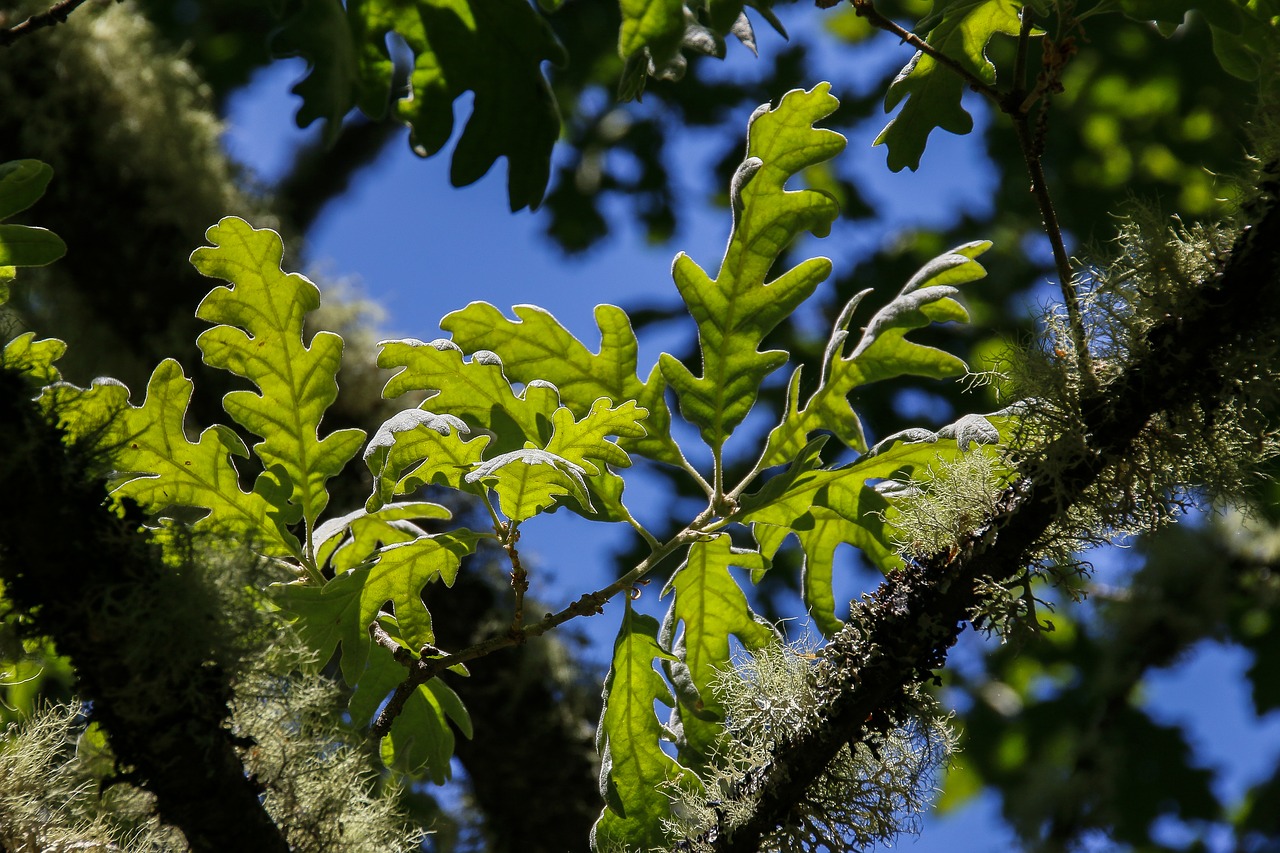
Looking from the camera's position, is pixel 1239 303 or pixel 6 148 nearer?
pixel 1239 303

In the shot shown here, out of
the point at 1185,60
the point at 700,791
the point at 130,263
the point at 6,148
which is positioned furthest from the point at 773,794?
the point at 1185,60

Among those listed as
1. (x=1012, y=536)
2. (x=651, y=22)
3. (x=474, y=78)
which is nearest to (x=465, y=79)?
(x=474, y=78)

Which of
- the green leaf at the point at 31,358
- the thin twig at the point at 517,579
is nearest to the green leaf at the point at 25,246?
the green leaf at the point at 31,358

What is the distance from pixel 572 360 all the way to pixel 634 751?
49 centimetres

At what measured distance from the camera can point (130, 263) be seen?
2.43 metres

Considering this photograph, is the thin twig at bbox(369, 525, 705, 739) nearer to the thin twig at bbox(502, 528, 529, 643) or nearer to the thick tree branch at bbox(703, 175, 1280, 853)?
the thin twig at bbox(502, 528, 529, 643)

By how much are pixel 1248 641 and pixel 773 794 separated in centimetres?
297

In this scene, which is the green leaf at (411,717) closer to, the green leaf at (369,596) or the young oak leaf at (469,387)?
the green leaf at (369,596)

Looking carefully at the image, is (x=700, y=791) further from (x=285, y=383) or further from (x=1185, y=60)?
(x=1185, y=60)

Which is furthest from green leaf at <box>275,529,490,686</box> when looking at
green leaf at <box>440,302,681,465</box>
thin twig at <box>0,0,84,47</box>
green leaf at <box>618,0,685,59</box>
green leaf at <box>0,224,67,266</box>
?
thin twig at <box>0,0,84,47</box>

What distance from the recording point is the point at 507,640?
1222mm

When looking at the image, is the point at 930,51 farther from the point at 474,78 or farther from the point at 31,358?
the point at 31,358

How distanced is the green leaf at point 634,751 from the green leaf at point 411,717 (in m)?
0.21

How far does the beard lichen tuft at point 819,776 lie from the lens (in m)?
1.13
